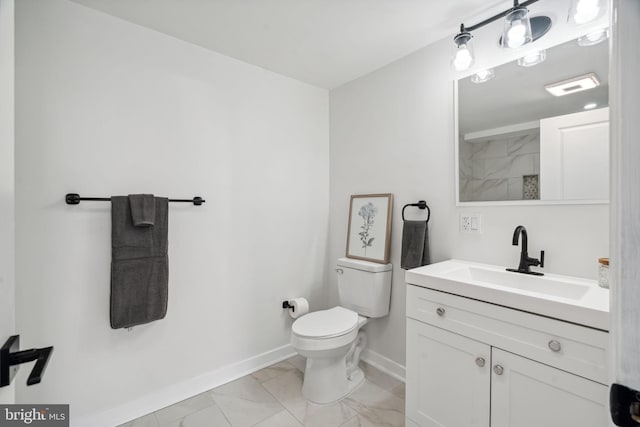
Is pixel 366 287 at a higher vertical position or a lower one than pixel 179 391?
higher

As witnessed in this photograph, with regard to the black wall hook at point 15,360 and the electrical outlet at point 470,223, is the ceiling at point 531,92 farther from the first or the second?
the black wall hook at point 15,360

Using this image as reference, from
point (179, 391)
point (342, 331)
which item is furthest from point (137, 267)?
point (342, 331)

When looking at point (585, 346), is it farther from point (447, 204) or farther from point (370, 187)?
point (370, 187)

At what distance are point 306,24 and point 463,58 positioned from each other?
917 millimetres

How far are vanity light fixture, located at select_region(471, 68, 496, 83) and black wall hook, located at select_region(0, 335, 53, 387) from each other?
2.16 metres

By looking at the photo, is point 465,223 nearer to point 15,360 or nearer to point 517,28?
point 517,28

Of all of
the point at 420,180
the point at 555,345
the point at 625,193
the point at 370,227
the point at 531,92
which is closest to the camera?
the point at 625,193

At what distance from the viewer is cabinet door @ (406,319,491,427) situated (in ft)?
4.28

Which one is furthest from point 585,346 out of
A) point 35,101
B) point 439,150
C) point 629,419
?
point 35,101

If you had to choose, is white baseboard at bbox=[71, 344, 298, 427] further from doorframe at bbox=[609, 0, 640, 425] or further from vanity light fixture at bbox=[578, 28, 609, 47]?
vanity light fixture at bbox=[578, 28, 609, 47]

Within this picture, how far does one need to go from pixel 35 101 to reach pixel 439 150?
222 centimetres

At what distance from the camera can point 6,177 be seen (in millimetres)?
661

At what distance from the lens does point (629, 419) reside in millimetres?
428

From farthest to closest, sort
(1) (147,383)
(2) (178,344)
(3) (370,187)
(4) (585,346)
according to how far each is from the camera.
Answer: (3) (370,187), (2) (178,344), (1) (147,383), (4) (585,346)
